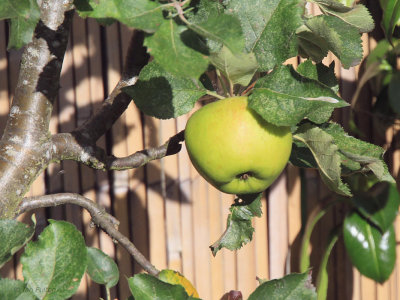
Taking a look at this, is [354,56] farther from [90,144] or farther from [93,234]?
[93,234]

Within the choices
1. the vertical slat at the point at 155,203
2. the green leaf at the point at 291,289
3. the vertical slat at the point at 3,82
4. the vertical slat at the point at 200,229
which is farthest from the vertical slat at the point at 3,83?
the green leaf at the point at 291,289

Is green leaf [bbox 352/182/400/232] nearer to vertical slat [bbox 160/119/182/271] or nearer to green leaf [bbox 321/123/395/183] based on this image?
vertical slat [bbox 160/119/182/271]

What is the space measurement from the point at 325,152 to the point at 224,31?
0.22 meters

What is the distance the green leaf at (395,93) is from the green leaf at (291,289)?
1.04 metres

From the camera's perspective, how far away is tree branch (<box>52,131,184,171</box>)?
0.57 meters

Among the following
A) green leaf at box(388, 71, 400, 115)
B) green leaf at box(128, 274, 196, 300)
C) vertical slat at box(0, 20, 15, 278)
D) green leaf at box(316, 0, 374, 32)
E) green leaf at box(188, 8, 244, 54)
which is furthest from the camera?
green leaf at box(388, 71, 400, 115)

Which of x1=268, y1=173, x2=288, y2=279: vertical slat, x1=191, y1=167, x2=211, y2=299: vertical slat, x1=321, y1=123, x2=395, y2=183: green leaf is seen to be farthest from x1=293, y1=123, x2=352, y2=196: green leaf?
x1=268, y1=173, x2=288, y2=279: vertical slat

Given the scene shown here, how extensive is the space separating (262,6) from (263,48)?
34mm

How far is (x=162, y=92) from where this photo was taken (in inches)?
20.1

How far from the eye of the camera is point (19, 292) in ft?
1.26

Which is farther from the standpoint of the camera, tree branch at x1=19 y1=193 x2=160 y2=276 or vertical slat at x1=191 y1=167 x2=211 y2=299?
vertical slat at x1=191 y1=167 x2=211 y2=299

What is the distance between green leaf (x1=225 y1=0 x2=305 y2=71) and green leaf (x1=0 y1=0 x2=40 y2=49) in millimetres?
179

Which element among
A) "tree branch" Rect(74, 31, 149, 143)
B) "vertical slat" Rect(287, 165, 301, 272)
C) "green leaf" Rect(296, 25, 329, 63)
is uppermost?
"green leaf" Rect(296, 25, 329, 63)

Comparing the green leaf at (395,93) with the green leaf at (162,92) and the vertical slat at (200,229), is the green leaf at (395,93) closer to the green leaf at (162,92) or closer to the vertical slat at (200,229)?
the vertical slat at (200,229)
